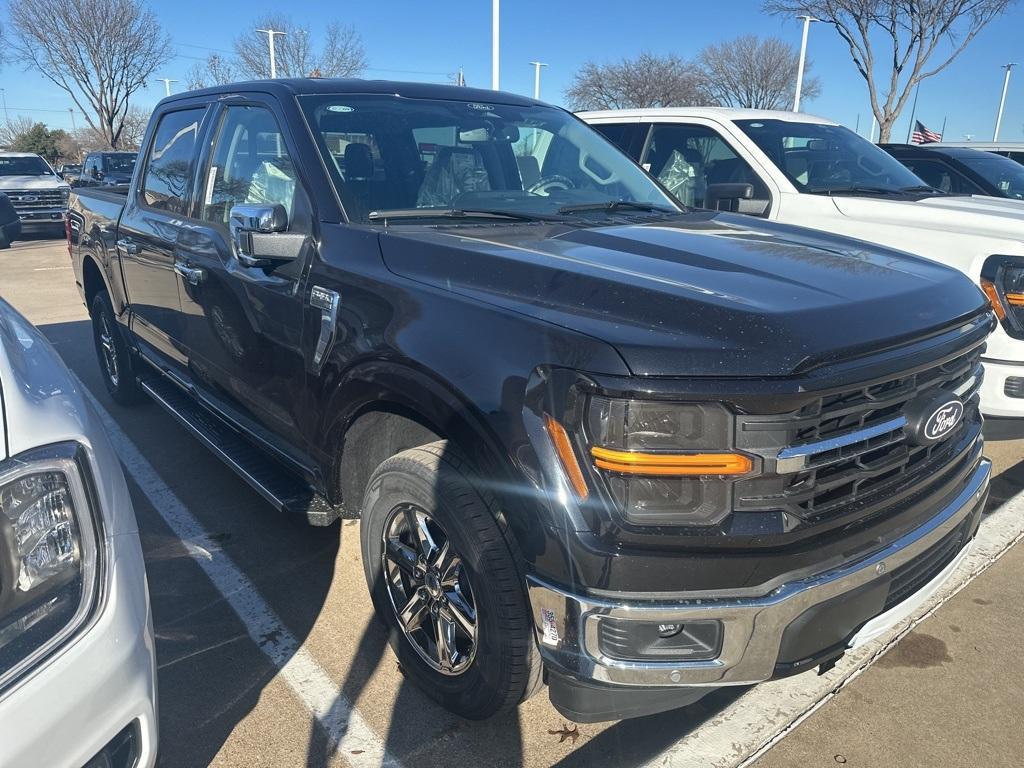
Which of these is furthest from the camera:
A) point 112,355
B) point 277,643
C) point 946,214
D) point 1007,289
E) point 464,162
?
point 112,355

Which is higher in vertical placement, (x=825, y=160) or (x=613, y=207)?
(x=825, y=160)

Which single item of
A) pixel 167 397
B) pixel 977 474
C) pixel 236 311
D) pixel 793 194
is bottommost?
pixel 167 397

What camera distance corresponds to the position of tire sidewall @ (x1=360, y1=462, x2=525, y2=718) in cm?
207

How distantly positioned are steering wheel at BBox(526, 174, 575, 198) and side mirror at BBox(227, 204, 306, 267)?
1.02 metres

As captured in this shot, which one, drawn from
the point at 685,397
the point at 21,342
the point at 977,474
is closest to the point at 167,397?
the point at 21,342

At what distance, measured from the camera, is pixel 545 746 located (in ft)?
7.73

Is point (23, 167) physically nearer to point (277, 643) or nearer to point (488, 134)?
point (488, 134)

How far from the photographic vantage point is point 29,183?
1644 centimetres

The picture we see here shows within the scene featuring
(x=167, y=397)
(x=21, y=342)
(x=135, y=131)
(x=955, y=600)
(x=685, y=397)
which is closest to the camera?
(x=685, y=397)

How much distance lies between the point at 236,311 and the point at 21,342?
1.28 m

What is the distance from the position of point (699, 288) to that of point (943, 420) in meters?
0.78

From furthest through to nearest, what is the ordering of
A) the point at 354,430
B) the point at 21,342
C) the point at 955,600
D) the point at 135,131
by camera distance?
the point at 135,131 → the point at 955,600 → the point at 354,430 → the point at 21,342

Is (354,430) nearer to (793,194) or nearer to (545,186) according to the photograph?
(545,186)

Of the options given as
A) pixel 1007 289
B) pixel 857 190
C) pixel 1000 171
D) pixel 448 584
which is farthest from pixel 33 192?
pixel 1007 289
